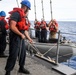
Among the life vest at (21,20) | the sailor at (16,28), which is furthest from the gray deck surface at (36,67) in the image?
the life vest at (21,20)

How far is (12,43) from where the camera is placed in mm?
4547

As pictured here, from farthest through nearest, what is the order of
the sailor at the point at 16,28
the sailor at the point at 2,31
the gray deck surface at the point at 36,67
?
the sailor at the point at 2,31, the gray deck surface at the point at 36,67, the sailor at the point at 16,28

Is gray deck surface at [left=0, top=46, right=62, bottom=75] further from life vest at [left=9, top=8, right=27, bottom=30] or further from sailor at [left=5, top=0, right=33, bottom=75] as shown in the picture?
life vest at [left=9, top=8, right=27, bottom=30]

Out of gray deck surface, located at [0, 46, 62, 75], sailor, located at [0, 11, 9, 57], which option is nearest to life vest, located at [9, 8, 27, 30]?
gray deck surface, located at [0, 46, 62, 75]

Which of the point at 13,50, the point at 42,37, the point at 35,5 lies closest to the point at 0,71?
the point at 13,50

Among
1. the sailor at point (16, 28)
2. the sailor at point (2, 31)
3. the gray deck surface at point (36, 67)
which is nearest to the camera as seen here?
the sailor at point (16, 28)

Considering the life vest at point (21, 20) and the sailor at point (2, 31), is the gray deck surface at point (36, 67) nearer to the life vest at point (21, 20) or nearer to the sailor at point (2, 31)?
the sailor at point (2, 31)

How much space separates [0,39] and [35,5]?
11.0 m

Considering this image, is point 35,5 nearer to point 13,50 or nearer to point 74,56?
point 74,56

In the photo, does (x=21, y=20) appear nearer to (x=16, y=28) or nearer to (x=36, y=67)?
(x=16, y=28)

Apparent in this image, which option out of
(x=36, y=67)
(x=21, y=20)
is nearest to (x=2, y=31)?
(x=36, y=67)

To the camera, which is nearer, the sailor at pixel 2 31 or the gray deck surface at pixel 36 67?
the gray deck surface at pixel 36 67

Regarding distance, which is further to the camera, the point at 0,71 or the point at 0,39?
the point at 0,39

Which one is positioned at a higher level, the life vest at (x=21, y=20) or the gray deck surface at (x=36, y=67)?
the life vest at (x=21, y=20)
